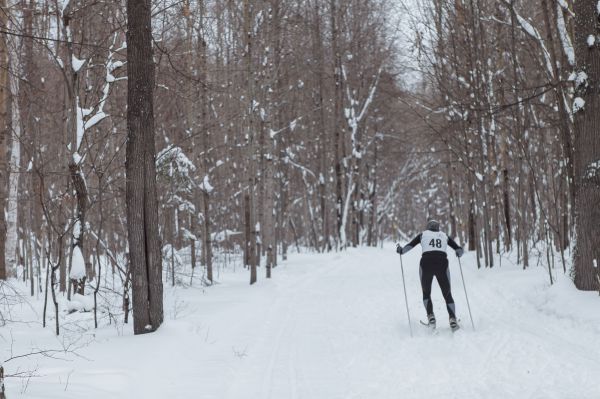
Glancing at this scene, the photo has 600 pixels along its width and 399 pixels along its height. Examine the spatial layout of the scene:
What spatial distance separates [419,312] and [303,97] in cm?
2397

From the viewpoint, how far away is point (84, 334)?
918 centimetres

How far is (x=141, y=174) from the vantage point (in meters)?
8.58

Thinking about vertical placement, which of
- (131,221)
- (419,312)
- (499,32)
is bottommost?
(419,312)

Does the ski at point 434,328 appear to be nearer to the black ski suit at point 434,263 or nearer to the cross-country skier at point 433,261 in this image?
the cross-country skier at point 433,261

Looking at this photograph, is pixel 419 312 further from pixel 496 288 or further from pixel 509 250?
pixel 509 250

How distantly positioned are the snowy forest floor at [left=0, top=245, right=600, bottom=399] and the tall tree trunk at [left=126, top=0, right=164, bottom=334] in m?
0.57

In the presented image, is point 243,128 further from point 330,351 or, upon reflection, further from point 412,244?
point 330,351

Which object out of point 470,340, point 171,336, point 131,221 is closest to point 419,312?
point 470,340

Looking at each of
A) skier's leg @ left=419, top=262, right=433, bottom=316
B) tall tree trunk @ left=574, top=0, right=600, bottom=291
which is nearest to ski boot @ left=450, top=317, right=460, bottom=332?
skier's leg @ left=419, top=262, right=433, bottom=316

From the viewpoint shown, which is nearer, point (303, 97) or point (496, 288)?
point (496, 288)

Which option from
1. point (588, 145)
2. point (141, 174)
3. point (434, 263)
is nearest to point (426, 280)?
point (434, 263)

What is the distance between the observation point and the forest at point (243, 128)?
33.1 feet

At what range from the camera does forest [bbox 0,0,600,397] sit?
10.1 metres

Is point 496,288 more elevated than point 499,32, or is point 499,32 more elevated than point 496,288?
point 499,32
